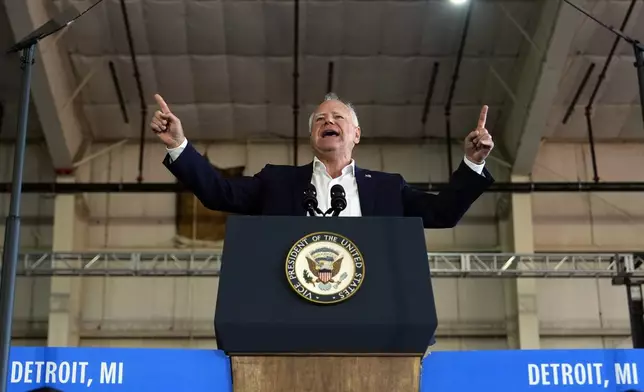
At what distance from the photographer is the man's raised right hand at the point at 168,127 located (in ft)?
6.15

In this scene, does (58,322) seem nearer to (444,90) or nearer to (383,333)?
(444,90)

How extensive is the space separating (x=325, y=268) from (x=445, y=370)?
525 millimetres

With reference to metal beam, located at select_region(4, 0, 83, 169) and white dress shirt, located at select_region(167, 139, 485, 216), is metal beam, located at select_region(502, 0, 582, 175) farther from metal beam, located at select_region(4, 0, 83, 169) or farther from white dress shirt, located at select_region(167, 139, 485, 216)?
white dress shirt, located at select_region(167, 139, 485, 216)

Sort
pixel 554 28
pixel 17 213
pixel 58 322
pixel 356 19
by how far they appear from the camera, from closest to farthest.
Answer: pixel 17 213
pixel 554 28
pixel 356 19
pixel 58 322

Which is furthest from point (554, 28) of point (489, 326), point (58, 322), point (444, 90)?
point (58, 322)

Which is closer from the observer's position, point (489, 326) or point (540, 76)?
point (540, 76)

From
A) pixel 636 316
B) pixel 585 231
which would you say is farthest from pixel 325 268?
pixel 585 231

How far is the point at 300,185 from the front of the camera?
2.04m

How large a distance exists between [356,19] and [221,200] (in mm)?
7139

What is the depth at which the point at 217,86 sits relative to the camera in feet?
31.7

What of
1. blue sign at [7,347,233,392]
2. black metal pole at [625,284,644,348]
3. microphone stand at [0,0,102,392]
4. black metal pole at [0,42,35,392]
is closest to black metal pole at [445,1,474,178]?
black metal pole at [625,284,644,348]

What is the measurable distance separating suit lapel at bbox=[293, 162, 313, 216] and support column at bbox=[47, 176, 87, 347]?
26.4 ft

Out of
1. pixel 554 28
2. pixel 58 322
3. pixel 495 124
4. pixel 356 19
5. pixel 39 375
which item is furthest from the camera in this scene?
pixel 495 124

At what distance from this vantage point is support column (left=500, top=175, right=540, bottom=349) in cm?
948
